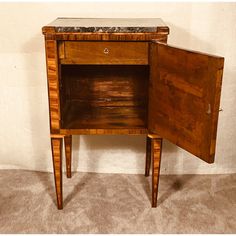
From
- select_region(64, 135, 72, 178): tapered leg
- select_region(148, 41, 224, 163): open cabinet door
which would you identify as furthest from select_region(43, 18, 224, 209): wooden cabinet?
select_region(64, 135, 72, 178): tapered leg

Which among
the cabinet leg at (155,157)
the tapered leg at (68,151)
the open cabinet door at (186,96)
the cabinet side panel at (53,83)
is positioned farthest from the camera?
the tapered leg at (68,151)

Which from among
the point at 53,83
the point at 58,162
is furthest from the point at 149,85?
the point at 58,162

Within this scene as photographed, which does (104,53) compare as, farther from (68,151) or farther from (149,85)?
(68,151)

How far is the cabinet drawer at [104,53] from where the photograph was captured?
1112 millimetres

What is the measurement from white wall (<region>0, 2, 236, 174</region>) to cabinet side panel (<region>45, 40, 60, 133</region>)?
37 cm

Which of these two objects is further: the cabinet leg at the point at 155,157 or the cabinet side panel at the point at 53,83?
the cabinet leg at the point at 155,157

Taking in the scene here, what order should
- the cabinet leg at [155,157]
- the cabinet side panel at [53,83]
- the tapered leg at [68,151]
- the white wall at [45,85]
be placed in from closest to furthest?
1. the cabinet side panel at [53,83]
2. the cabinet leg at [155,157]
3. the white wall at [45,85]
4. the tapered leg at [68,151]

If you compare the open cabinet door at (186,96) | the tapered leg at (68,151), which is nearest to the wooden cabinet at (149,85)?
the open cabinet door at (186,96)

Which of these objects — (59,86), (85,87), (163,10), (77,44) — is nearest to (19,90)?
(85,87)

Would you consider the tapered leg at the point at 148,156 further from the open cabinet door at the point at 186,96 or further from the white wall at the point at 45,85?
the open cabinet door at the point at 186,96

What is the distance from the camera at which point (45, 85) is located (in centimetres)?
153

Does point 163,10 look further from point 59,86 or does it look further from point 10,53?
point 10,53

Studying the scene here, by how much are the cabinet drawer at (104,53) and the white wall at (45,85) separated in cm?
37

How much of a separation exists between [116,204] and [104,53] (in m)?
0.61
